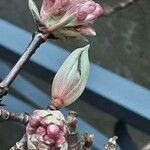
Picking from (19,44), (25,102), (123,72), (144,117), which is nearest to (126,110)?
(144,117)

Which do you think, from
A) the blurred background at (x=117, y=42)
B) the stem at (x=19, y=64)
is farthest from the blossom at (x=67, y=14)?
the blurred background at (x=117, y=42)

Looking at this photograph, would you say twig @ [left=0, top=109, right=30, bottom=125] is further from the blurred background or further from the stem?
the blurred background

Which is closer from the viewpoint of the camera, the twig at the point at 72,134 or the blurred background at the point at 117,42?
the twig at the point at 72,134

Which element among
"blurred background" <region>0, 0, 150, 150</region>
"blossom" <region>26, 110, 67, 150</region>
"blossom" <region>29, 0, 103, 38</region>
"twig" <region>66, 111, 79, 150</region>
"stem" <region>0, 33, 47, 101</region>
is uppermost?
"blossom" <region>29, 0, 103, 38</region>

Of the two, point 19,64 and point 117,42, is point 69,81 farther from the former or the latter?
point 117,42

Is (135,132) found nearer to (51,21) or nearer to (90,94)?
(90,94)

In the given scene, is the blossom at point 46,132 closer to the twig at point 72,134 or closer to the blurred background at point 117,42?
the twig at point 72,134

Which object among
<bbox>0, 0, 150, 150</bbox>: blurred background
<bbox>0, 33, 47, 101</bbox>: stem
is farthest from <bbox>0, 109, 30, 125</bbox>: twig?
<bbox>0, 0, 150, 150</bbox>: blurred background
